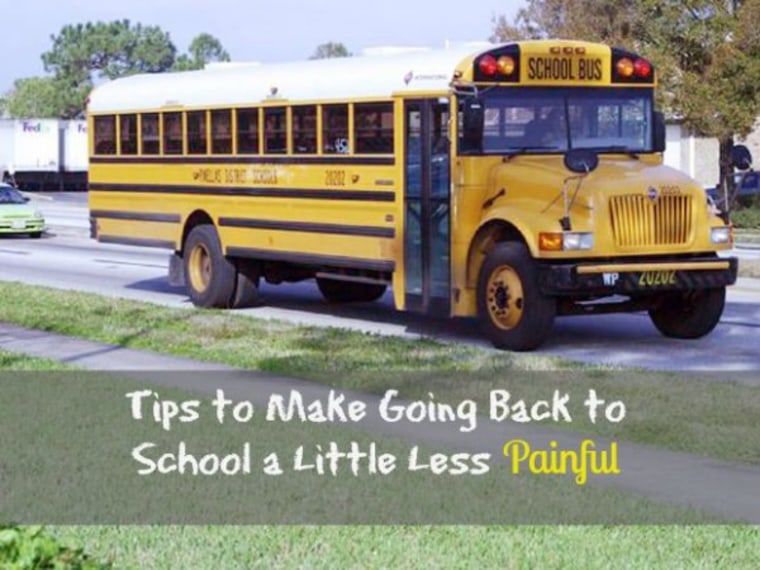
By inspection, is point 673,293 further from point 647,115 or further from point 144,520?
point 144,520

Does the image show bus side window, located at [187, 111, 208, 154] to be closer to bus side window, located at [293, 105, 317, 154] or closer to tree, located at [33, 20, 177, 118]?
bus side window, located at [293, 105, 317, 154]

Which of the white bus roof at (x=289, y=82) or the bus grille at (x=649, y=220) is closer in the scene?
the bus grille at (x=649, y=220)

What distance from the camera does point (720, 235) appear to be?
51.0 feet

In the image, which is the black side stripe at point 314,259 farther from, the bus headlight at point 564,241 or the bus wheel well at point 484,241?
the bus headlight at point 564,241

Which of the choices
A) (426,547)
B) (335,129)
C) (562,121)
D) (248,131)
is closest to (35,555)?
(426,547)

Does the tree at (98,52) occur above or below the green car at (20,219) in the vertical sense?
above

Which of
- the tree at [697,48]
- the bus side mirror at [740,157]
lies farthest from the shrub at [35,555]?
the tree at [697,48]

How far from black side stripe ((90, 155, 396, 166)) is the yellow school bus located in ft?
0.08

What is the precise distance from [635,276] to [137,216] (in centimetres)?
772

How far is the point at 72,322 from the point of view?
17.5 meters

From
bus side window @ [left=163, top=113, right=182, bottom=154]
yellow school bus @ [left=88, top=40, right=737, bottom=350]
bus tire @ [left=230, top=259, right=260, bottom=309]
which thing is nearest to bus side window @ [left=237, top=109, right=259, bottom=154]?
yellow school bus @ [left=88, top=40, right=737, bottom=350]

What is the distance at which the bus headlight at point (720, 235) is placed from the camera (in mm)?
15477

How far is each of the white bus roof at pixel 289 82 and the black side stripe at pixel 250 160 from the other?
59 cm

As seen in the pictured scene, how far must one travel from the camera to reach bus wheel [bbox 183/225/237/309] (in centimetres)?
1944
